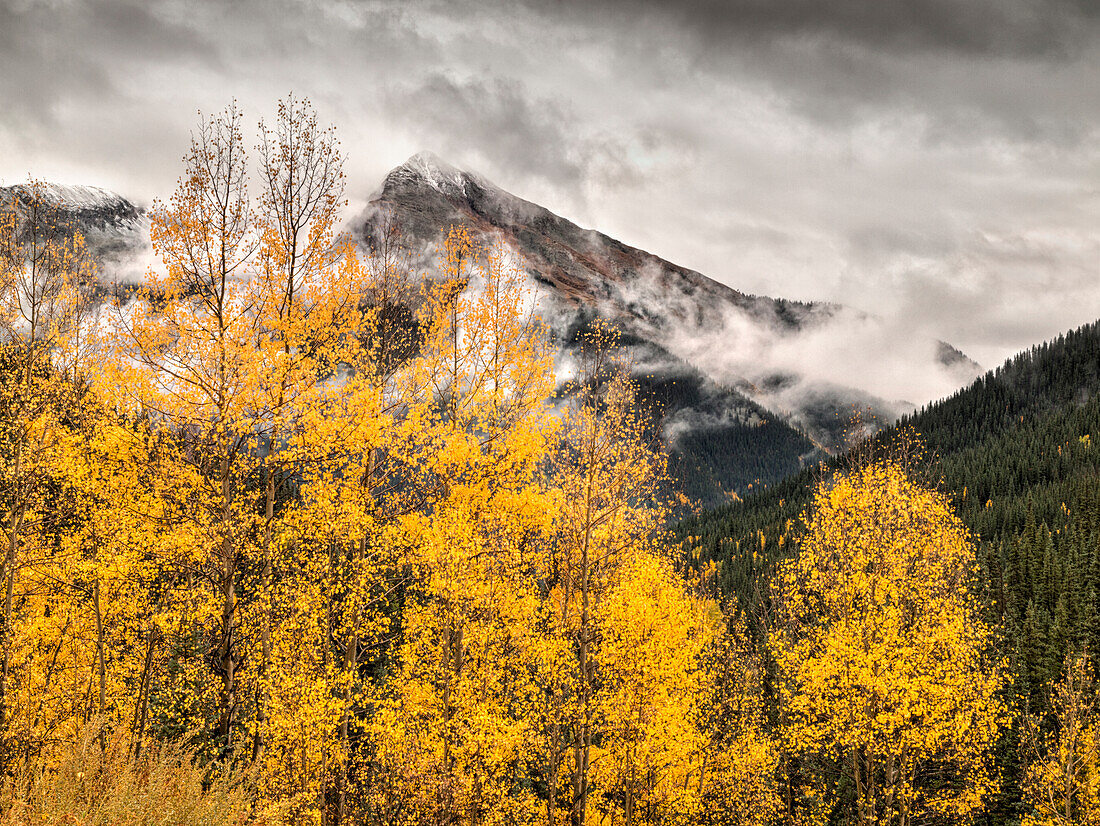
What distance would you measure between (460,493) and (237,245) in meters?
6.74

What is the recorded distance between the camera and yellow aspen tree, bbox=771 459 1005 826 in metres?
18.5

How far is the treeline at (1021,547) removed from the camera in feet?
134

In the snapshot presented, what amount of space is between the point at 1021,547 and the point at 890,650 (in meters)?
74.7

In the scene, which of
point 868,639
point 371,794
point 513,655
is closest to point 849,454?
point 868,639

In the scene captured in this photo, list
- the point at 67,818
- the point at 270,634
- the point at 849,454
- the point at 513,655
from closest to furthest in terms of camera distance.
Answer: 1. the point at 67,818
2. the point at 270,634
3. the point at 513,655
4. the point at 849,454

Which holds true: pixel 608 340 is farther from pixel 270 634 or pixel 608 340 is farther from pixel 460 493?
pixel 270 634

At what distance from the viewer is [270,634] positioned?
41.0 ft

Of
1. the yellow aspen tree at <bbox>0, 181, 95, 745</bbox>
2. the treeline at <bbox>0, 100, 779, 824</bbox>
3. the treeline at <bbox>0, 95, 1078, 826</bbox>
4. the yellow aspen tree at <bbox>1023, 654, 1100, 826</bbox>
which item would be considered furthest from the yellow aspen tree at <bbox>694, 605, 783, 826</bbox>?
the yellow aspen tree at <bbox>0, 181, 95, 745</bbox>

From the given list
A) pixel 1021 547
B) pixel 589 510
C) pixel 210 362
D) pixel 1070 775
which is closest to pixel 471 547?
pixel 589 510

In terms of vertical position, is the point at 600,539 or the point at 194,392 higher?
the point at 194,392

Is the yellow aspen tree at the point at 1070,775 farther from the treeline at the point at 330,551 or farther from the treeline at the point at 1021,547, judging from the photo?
the treeline at the point at 330,551

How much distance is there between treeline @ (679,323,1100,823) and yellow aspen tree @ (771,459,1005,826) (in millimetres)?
1948

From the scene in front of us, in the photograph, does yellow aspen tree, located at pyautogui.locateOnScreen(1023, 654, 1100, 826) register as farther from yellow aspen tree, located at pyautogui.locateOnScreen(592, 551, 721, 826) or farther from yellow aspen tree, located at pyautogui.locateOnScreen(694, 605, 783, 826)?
yellow aspen tree, located at pyautogui.locateOnScreen(592, 551, 721, 826)

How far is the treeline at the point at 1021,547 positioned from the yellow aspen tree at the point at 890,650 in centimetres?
195
